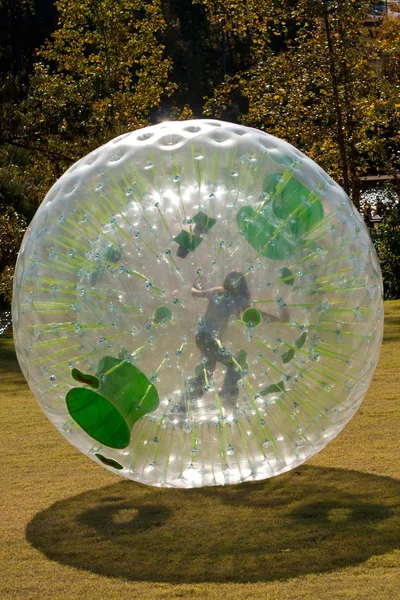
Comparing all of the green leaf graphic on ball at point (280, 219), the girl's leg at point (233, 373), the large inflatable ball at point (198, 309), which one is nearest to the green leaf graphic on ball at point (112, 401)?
the large inflatable ball at point (198, 309)

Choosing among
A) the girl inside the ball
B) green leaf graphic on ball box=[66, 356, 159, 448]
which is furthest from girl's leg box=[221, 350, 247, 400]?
green leaf graphic on ball box=[66, 356, 159, 448]

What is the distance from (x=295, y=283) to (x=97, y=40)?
14.8 meters

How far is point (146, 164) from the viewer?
13.9ft

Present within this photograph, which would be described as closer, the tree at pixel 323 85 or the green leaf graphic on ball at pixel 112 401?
the green leaf graphic on ball at pixel 112 401

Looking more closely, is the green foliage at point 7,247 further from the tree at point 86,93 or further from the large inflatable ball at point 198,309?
the large inflatable ball at point 198,309

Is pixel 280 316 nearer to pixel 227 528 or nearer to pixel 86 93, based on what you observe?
pixel 227 528

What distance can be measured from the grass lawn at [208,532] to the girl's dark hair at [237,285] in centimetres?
109

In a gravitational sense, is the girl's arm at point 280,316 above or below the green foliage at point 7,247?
above

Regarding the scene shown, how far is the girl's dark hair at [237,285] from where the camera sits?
13.1ft

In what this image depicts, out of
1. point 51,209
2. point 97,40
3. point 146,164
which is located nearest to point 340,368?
point 146,164

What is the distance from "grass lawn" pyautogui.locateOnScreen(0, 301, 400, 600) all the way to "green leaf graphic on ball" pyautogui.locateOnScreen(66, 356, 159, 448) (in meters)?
0.50

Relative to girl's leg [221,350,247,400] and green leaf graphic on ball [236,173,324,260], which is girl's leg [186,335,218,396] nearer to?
girl's leg [221,350,247,400]

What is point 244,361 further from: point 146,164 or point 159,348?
point 146,164

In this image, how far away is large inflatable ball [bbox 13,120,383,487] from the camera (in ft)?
13.1
